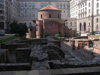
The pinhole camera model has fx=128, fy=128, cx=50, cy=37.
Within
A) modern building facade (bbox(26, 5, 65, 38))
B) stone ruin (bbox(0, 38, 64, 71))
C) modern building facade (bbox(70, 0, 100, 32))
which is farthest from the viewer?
modern building facade (bbox(70, 0, 100, 32))

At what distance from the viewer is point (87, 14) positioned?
55812 mm

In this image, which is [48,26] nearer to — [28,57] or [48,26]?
[48,26]

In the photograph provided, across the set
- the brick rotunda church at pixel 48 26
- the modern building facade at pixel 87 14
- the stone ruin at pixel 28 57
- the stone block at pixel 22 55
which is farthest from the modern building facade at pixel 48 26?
the stone block at pixel 22 55

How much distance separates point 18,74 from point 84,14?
190ft

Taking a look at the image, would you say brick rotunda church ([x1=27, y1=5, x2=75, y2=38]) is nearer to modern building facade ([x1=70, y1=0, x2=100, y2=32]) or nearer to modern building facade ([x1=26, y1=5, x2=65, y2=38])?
modern building facade ([x1=26, y1=5, x2=65, y2=38])

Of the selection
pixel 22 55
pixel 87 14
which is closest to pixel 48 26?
pixel 87 14

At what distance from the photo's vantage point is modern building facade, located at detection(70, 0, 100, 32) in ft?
165

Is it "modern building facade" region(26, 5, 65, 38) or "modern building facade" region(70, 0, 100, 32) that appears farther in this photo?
"modern building facade" region(70, 0, 100, 32)

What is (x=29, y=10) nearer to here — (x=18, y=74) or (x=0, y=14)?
(x=0, y=14)

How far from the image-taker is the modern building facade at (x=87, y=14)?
50.4 metres

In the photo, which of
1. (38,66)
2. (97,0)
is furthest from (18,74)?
(97,0)

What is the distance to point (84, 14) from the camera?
2299 inches

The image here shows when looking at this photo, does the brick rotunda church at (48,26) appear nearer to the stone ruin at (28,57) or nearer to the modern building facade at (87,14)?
the modern building facade at (87,14)

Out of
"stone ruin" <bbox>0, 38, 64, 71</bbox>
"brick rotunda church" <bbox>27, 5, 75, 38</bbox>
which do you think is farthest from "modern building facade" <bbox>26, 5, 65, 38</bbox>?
"stone ruin" <bbox>0, 38, 64, 71</bbox>
